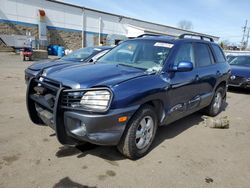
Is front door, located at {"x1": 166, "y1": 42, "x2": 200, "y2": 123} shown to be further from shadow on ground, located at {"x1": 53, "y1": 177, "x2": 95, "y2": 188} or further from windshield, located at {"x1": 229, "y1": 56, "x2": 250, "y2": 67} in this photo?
windshield, located at {"x1": 229, "y1": 56, "x2": 250, "y2": 67}

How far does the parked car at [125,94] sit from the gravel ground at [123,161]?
35 centimetres

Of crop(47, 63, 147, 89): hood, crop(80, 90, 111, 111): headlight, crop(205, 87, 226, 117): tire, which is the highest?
crop(47, 63, 147, 89): hood

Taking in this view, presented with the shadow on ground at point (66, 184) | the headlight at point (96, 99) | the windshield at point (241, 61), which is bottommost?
the shadow on ground at point (66, 184)

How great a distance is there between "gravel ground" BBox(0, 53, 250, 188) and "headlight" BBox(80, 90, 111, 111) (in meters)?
0.95

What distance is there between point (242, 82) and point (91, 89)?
8.20m

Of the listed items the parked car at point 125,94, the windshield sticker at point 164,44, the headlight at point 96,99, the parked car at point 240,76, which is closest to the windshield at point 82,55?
the parked car at point 125,94

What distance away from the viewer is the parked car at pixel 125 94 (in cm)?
268

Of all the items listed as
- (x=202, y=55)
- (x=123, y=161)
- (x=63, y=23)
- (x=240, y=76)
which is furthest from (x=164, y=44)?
(x=63, y=23)

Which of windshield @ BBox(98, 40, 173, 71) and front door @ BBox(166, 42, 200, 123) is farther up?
windshield @ BBox(98, 40, 173, 71)

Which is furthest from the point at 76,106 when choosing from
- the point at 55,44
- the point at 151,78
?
the point at 55,44

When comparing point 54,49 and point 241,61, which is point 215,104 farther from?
point 54,49

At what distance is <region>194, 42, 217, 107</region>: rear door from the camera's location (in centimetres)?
453

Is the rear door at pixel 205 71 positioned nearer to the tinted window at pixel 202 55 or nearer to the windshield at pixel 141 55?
the tinted window at pixel 202 55

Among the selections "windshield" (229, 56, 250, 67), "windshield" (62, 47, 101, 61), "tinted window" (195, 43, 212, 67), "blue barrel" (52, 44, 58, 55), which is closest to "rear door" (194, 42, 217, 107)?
"tinted window" (195, 43, 212, 67)
